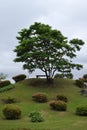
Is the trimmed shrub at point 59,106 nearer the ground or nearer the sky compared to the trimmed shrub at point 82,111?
nearer the sky

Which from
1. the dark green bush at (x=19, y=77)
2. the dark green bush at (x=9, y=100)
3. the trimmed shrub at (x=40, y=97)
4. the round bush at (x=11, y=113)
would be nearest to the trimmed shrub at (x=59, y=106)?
the trimmed shrub at (x=40, y=97)

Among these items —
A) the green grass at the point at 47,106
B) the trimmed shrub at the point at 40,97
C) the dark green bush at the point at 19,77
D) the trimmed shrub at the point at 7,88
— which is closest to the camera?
the green grass at the point at 47,106

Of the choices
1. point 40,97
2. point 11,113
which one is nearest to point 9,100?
point 40,97

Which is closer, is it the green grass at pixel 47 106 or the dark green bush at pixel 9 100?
the green grass at pixel 47 106

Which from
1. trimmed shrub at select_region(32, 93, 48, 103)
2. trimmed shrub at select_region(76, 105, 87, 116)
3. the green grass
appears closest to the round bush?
the green grass

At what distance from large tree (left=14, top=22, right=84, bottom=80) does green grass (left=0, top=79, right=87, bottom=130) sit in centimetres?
225

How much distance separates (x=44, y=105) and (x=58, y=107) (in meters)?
2.79

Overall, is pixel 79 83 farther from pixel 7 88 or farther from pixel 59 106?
pixel 59 106

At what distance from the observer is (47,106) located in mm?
39281

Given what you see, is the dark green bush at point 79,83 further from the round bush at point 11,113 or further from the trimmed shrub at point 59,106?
the round bush at point 11,113

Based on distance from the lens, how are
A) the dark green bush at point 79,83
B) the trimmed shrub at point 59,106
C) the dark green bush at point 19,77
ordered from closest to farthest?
the trimmed shrub at point 59,106, the dark green bush at point 79,83, the dark green bush at point 19,77

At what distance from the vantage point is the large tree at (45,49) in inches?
1880

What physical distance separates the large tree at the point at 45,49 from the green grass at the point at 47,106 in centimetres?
225

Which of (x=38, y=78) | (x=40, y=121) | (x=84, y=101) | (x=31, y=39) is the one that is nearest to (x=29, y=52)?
(x=31, y=39)
